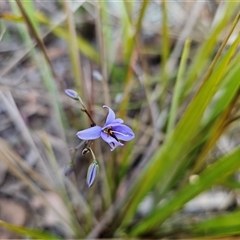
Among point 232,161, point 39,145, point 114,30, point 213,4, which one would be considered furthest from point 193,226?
point 213,4

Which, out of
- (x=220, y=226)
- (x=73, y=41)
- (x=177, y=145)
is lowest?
(x=220, y=226)

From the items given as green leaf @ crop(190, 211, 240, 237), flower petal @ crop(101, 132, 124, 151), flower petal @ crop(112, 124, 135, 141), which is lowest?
green leaf @ crop(190, 211, 240, 237)

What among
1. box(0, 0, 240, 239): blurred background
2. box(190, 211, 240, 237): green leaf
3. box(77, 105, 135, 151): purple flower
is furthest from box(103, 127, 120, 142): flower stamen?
box(190, 211, 240, 237): green leaf

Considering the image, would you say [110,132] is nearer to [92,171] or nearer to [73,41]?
[92,171]

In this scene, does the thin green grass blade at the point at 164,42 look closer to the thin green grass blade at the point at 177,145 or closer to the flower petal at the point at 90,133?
the thin green grass blade at the point at 177,145

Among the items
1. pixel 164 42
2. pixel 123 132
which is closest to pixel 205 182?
pixel 123 132

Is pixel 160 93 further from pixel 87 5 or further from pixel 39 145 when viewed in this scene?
pixel 87 5

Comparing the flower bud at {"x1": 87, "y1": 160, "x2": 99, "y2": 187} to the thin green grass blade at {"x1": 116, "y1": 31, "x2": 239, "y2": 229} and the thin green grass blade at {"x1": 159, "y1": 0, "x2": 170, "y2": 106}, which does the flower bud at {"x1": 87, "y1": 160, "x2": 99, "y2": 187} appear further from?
the thin green grass blade at {"x1": 159, "y1": 0, "x2": 170, "y2": 106}
